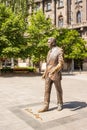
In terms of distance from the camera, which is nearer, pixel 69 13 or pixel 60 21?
pixel 69 13

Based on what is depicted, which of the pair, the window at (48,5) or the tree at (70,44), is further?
the window at (48,5)

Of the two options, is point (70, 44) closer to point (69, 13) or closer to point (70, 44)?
point (70, 44)

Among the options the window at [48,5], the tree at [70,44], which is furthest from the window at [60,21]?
the tree at [70,44]

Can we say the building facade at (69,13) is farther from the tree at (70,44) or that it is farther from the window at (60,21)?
the tree at (70,44)

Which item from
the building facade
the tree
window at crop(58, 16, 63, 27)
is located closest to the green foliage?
the tree

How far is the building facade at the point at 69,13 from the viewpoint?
38594 mm

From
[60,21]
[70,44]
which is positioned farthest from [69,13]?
[70,44]

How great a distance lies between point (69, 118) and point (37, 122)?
1025 millimetres

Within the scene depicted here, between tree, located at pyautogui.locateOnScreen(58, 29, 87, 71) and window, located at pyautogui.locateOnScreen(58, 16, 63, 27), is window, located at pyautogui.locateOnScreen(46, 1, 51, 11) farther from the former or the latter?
tree, located at pyautogui.locateOnScreen(58, 29, 87, 71)

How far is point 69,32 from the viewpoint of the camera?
30.9m

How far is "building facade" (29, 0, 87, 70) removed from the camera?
3859 centimetres

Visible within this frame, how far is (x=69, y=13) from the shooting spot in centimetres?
4194

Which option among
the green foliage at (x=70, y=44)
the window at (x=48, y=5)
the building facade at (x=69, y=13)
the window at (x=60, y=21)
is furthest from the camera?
the window at (x=48, y=5)

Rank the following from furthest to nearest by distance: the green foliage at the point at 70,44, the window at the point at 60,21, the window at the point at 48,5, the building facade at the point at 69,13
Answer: the window at the point at 48,5
the window at the point at 60,21
the building facade at the point at 69,13
the green foliage at the point at 70,44
